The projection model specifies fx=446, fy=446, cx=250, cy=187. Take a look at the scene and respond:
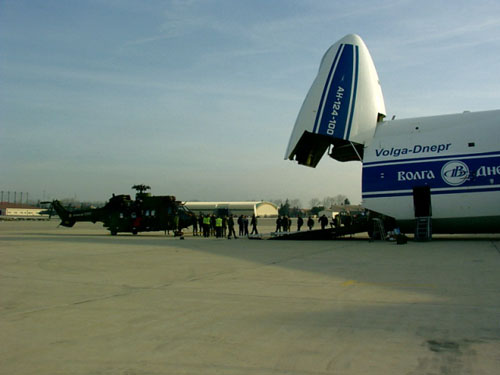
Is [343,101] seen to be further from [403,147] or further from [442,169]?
[442,169]

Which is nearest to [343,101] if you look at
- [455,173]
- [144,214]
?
[455,173]

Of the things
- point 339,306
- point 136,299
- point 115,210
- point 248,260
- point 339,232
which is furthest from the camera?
point 115,210

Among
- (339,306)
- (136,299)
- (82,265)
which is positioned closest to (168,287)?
(136,299)

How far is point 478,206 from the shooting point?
1997cm

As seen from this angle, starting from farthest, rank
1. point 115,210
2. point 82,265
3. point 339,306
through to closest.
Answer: point 115,210 < point 82,265 < point 339,306

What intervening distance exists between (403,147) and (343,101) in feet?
12.2

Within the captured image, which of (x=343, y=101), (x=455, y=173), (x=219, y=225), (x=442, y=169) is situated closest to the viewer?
(x=455, y=173)

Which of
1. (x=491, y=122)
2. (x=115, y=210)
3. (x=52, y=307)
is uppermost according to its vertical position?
(x=491, y=122)

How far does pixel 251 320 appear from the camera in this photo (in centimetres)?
591

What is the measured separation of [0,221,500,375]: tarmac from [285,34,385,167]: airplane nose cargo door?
12.1 metres

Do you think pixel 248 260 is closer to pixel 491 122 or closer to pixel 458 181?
pixel 458 181

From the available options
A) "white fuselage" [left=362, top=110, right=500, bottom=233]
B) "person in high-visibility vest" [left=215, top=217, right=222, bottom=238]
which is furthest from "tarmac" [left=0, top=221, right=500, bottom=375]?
"person in high-visibility vest" [left=215, top=217, right=222, bottom=238]

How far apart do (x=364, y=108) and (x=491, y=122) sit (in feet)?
19.0

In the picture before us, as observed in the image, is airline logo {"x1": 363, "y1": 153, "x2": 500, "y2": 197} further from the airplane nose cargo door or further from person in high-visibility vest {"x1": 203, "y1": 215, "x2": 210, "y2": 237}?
person in high-visibility vest {"x1": 203, "y1": 215, "x2": 210, "y2": 237}
